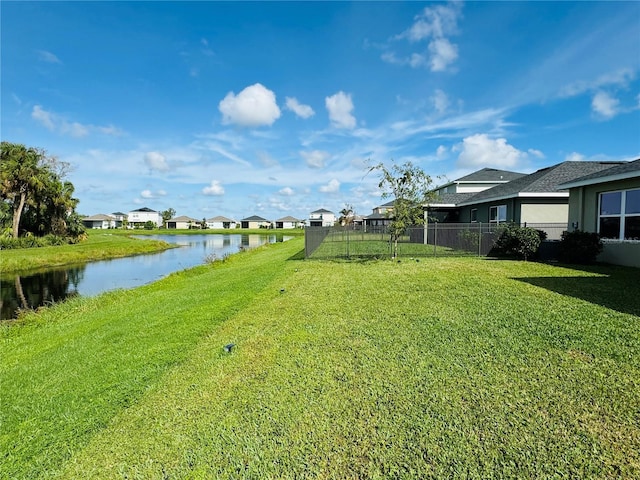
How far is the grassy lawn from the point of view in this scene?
2480 mm

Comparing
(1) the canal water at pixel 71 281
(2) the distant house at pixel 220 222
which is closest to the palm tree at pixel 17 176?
(1) the canal water at pixel 71 281

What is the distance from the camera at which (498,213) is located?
61.2 feet

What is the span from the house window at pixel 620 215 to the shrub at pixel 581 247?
0.54 metres

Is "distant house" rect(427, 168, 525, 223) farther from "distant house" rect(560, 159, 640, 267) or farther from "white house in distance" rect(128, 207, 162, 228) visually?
"white house in distance" rect(128, 207, 162, 228)

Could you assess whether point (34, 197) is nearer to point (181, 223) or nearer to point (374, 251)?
point (374, 251)

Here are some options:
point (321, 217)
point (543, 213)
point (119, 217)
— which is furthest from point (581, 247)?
point (119, 217)

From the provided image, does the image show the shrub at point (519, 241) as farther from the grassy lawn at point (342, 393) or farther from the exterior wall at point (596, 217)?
the grassy lawn at point (342, 393)

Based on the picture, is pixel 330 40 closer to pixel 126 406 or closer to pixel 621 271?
pixel 621 271

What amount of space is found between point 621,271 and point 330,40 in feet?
43.7

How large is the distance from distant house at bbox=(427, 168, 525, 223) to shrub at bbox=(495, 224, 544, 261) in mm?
9469

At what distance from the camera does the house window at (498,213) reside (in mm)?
18000

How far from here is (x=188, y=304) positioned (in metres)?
8.02

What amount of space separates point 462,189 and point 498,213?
8128 millimetres

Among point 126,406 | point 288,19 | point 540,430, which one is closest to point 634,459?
point 540,430
